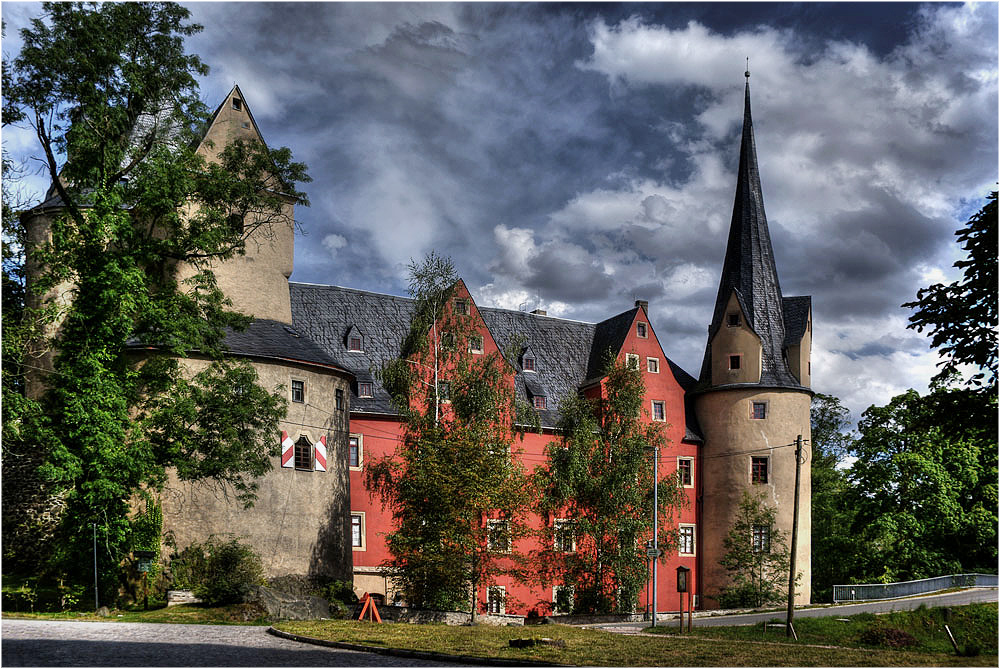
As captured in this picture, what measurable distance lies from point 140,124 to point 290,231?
1104 cm

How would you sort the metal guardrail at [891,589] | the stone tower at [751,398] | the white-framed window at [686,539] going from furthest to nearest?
the white-framed window at [686,539]
the stone tower at [751,398]
the metal guardrail at [891,589]

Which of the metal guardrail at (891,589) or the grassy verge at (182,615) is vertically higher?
the grassy verge at (182,615)

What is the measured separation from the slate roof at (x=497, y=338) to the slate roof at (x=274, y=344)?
2.85 meters

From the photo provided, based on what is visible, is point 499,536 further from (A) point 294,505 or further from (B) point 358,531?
(B) point 358,531

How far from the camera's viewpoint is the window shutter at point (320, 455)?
35.6m

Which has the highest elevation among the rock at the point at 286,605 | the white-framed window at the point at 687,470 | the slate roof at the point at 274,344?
the slate roof at the point at 274,344

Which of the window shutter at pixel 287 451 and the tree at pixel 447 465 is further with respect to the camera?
the window shutter at pixel 287 451

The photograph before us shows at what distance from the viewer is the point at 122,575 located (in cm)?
2958

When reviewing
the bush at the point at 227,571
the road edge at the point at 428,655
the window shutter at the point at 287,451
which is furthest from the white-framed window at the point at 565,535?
the road edge at the point at 428,655

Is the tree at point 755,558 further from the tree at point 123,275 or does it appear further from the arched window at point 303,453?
the tree at point 123,275

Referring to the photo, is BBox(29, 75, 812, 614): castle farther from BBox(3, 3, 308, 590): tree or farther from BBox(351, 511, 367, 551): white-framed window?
BBox(3, 3, 308, 590): tree

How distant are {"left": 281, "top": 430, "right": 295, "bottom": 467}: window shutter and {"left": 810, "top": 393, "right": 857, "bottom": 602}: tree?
29.4 meters

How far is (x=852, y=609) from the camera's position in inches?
1550

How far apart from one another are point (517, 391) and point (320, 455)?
11876mm
